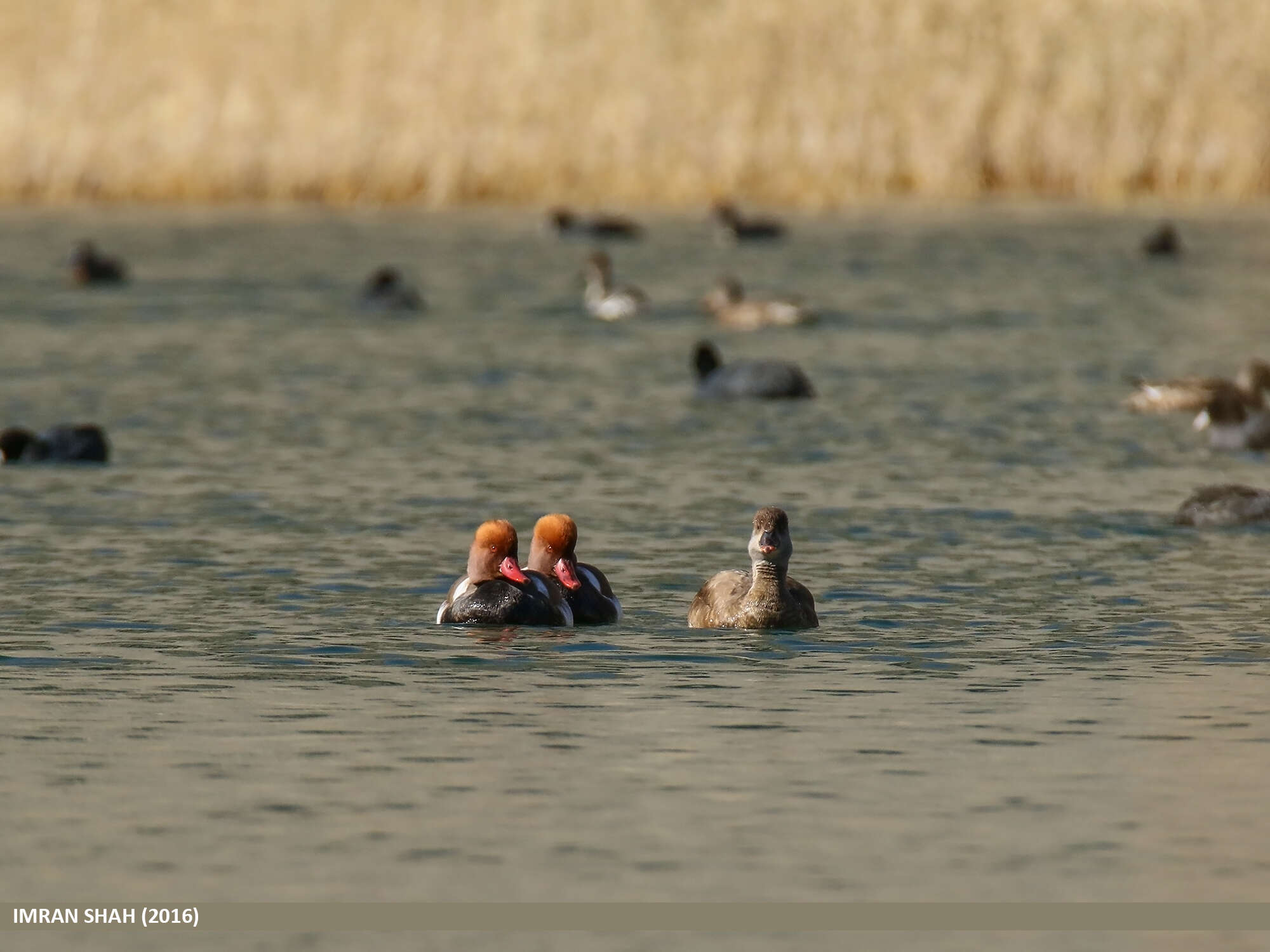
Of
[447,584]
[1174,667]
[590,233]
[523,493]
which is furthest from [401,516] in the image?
[590,233]

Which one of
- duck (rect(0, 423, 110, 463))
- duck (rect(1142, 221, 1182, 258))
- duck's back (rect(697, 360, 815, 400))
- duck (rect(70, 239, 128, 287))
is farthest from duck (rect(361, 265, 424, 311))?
duck (rect(0, 423, 110, 463))

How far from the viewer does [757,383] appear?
24.9 m

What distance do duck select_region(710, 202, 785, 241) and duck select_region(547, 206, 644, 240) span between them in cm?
161

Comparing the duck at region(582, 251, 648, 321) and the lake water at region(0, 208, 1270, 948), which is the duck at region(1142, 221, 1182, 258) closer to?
the lake water at region(0, 208, 1270, 948)

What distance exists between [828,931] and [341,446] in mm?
14190

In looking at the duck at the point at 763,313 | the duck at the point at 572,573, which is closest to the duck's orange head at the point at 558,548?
the duck at the point at 572,573

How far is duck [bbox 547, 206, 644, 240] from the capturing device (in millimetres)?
43469

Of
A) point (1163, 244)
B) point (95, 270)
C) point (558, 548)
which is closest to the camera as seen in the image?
point (558, 548)

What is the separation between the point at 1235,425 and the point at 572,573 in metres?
10.0

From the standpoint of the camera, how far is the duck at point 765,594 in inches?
517

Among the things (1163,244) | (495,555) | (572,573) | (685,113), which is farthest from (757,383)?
(685,113)

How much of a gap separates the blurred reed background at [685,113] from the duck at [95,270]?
311 inches

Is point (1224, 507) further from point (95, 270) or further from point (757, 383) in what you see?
point (95, 270)

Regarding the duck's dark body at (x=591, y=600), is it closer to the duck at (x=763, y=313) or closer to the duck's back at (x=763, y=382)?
the duck's back at (x=763, y=382)
